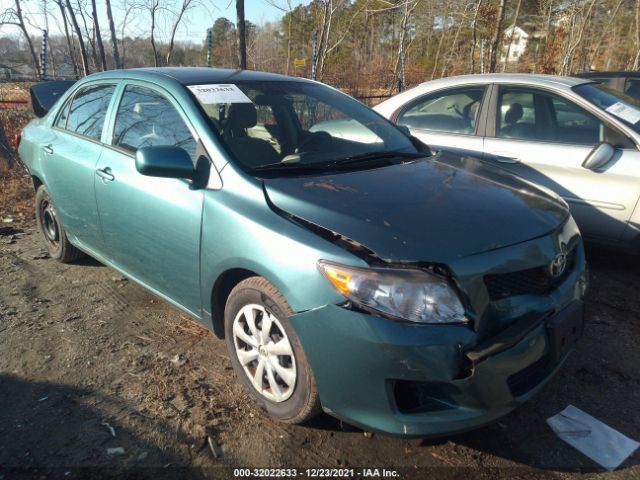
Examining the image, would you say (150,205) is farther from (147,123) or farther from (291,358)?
(291,358)

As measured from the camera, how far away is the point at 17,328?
10.8 ft

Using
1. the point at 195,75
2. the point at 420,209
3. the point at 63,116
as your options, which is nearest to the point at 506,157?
the point at 420,209

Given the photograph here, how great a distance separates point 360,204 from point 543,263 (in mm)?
871

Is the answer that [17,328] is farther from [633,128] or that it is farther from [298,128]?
[633,128]

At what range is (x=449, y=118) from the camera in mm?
4828

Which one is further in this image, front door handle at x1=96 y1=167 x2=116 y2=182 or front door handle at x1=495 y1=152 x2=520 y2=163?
front door handle at x1=495 y1=152 x2=520 y2=163

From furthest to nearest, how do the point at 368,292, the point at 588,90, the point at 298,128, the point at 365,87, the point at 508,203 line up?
the point at 365,87, the point at 588,90, the point at 298,128, the point at 508,203, the point at 368,292

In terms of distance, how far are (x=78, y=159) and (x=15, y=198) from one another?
3699 mm

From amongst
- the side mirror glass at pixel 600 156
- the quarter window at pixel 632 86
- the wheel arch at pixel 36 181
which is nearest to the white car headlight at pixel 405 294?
the side mirror glass at pixel 600 156

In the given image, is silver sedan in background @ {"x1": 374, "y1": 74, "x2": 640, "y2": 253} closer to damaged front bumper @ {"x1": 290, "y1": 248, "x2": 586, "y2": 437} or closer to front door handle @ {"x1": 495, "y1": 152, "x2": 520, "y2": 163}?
front door handle @ {"x1": 495, "y1": 152, "x2": 520, "y2": 163}

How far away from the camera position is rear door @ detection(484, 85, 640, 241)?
12.5 ft

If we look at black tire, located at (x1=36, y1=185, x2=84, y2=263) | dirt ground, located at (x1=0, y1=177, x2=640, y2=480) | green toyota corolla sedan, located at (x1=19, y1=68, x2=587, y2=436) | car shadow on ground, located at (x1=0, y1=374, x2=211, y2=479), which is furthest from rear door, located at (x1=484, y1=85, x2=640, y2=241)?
black tire, located at (x1=36, y1=185, x2=84, y2=263)

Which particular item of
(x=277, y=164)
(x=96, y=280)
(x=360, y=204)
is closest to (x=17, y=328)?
(x=96, y=280)

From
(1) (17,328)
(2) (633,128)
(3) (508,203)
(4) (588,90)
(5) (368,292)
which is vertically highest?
(4) (588,90)
